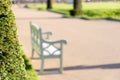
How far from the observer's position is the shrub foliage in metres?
4.21

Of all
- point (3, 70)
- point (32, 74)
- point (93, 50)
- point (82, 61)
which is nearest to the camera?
point (3, 70)

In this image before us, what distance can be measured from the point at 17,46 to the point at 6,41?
15cm

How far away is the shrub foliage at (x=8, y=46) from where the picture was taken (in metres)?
4.21

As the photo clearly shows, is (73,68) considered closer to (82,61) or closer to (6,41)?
(82,61)

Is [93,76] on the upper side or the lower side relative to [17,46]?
lower

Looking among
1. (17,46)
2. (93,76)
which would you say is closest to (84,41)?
(93,76)

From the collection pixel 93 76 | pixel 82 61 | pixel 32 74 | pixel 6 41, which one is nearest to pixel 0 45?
pixel 6 41

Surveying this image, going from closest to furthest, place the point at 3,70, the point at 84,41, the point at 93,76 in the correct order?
the point at 3,70, the point at 93,76, the point at 84,41

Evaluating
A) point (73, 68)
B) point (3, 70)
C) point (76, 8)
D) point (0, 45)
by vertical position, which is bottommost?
point (76, 8)

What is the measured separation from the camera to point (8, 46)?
167 inches

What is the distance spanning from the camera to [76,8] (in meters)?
27.4

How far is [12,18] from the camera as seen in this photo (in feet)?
14.1

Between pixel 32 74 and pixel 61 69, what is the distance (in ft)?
3.21

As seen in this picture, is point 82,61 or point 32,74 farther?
point 82,61
